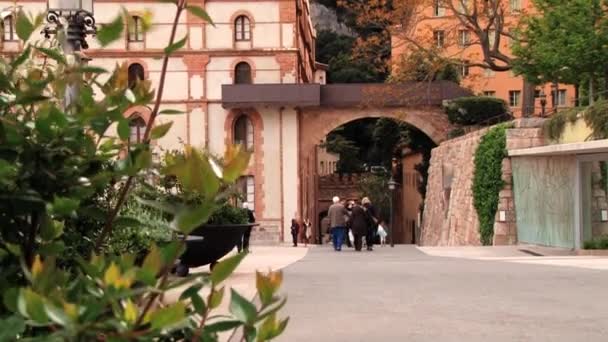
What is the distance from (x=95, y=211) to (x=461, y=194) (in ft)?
89.0

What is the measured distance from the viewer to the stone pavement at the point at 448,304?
734 cm

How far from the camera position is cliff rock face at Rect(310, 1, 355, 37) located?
75.8 metres

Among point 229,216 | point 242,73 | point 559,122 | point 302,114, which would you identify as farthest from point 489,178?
point 242,73

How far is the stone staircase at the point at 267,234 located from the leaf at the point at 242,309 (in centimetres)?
3639

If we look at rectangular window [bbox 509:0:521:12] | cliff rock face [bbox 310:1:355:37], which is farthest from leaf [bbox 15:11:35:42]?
cliff rock face [bbox 310:1:355:37]

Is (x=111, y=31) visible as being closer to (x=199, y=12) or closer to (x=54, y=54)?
(x=199, y=12)

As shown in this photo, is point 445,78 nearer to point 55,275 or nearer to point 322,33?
point 322,33

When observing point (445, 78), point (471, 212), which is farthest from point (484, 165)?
point (445, 78)

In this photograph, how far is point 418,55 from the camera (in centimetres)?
3056

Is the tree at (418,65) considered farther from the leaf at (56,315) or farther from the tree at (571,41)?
the leaf at (56,315)

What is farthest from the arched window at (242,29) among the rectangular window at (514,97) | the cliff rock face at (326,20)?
the cliff rock face at (326,20)

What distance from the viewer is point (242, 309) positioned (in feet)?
5.51

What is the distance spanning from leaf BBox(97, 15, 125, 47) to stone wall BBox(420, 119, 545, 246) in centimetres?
2289

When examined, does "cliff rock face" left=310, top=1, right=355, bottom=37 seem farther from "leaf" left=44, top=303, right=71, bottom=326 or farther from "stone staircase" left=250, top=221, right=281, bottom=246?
"leaf" left=44, top=303, right=71, bottom=326
